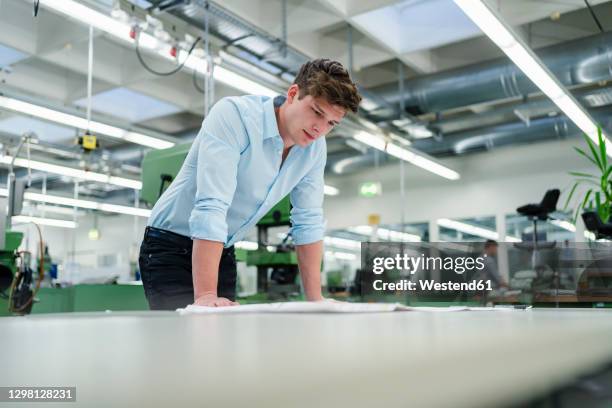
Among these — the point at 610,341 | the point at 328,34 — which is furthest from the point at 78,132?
the point at 610,341

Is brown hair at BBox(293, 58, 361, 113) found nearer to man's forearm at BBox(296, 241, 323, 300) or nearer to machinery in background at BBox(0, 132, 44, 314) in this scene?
man's forearm at BBox(296, 241, 323, 300)

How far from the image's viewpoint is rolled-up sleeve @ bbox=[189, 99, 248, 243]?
123 cm

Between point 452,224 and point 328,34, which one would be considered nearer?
point 328,34

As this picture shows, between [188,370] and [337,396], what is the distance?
0.06 metres

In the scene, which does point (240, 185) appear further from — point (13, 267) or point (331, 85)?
point (13, 267)

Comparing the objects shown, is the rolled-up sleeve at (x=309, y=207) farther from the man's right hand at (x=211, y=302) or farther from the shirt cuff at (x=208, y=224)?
the man's right hand at (x=211, y=302)

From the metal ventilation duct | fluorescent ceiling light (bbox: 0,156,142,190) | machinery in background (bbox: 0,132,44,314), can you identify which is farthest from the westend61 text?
fluorescent ceiling light (bbox: 0,156,142,190)

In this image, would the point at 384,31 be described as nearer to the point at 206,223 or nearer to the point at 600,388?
the point at 206,223

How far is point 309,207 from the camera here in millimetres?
1574

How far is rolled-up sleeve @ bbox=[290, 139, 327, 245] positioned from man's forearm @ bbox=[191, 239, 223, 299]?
0.36 metres

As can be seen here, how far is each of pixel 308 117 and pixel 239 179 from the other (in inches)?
9.7

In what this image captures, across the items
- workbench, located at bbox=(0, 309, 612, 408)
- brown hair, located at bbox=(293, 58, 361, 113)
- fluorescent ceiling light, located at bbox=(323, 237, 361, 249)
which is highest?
fluorescent ceiling light, located at bbox=(323, 237, 361, 249)

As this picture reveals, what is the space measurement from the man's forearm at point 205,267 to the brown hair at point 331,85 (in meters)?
0.41

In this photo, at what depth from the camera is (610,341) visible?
356 mm
